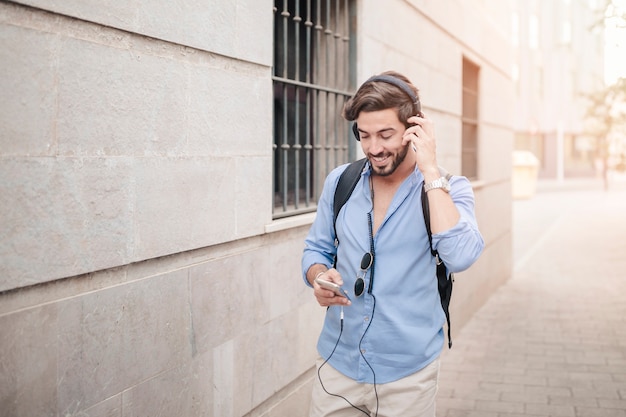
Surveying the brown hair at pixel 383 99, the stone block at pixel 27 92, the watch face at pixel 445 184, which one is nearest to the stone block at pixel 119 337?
the stone block at pixel 27 92

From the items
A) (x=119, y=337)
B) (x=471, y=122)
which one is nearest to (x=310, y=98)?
(x=119, y=337)

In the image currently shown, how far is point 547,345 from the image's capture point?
7738 millimetres

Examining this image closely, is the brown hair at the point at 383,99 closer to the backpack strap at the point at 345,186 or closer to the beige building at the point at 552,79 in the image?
the backpack strap at the point at 345,186

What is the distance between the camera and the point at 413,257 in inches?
106

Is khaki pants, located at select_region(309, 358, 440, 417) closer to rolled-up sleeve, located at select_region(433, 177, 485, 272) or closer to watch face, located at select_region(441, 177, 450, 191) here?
rolled-up sleeve, located at select_region(433, 177, 485, 272)

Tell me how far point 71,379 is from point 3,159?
844 mm

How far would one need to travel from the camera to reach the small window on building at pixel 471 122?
1018 centimetres

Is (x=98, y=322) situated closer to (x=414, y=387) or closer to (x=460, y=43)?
(x=414, y=387)

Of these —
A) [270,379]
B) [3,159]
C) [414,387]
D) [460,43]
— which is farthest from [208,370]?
[460,43]

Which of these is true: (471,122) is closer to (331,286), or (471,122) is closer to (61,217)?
(331,286)

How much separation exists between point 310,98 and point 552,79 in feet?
165

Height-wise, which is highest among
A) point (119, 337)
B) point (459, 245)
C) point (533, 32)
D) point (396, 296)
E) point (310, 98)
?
point (533, 32)

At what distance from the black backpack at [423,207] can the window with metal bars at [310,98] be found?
173 cm

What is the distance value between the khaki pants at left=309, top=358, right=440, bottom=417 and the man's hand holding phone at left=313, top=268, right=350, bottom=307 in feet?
1.19
